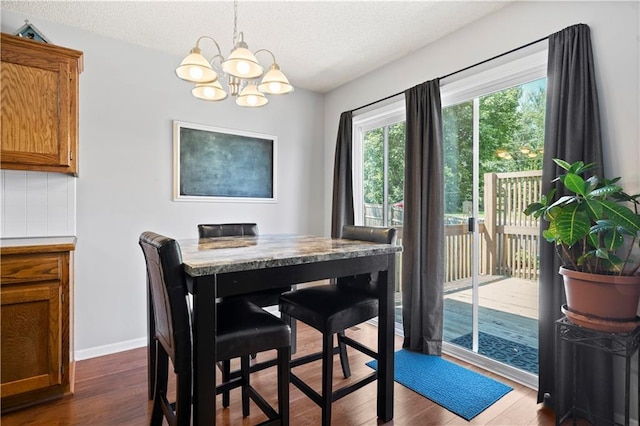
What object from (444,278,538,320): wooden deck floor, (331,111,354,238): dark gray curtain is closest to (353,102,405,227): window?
(331,111,354,238): dark gray curtain

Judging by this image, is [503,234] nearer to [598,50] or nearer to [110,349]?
[598,50]

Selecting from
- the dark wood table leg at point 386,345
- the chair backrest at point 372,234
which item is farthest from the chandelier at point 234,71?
the dark wood table leg at point 386,345

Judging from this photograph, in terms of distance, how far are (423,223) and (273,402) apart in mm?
1770

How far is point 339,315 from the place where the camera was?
1.75m

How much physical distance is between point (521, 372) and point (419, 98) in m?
2.25

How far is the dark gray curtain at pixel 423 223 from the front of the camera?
8.87 ft

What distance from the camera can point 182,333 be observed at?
1.35m

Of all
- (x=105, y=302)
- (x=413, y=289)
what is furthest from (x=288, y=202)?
(x=105, y=302)

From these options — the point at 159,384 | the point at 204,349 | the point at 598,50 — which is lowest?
the point at 159,384

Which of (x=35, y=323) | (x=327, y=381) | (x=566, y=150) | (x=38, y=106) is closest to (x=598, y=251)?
(x=566, y=150)

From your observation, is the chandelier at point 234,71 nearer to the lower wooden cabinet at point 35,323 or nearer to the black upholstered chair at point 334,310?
the black upholstered chair at point 334,310

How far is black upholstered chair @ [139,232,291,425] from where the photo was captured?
4.33 feet

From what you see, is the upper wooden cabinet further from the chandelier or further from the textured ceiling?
the chandelier

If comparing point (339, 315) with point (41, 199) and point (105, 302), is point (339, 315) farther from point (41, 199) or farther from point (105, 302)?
point (41, 199)
